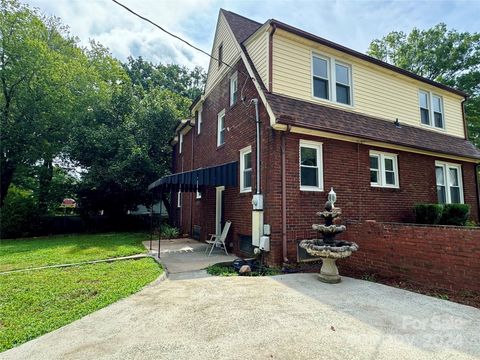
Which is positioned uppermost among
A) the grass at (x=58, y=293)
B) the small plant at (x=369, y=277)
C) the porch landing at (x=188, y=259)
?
the small plant at (x=369, y=277)

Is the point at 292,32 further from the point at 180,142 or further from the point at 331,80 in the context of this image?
the point at 180,142

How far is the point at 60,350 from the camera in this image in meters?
3.07

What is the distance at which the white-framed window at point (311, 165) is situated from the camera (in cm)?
744

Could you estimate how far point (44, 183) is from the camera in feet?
61.5

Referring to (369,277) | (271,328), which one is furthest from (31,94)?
(369,277)

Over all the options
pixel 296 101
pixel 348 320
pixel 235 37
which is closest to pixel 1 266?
pixel 348 320

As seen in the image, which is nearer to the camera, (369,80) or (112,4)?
(112,4)

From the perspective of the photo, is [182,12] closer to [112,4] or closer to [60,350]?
[112,4]

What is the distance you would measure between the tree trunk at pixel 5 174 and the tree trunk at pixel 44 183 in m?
1.65

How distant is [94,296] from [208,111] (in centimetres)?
940

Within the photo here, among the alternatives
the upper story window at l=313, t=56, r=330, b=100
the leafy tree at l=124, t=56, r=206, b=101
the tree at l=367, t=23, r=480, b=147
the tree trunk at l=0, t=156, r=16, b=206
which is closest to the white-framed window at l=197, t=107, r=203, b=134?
the upper story window at l=313, t=56, r=330, b=100

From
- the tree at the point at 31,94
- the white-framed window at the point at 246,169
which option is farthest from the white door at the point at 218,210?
the tree at the point at 31,94

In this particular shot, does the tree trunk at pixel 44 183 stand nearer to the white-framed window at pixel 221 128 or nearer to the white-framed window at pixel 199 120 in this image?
the white-framed window at pixel 199 120

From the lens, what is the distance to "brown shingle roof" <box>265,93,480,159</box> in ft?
23.8
